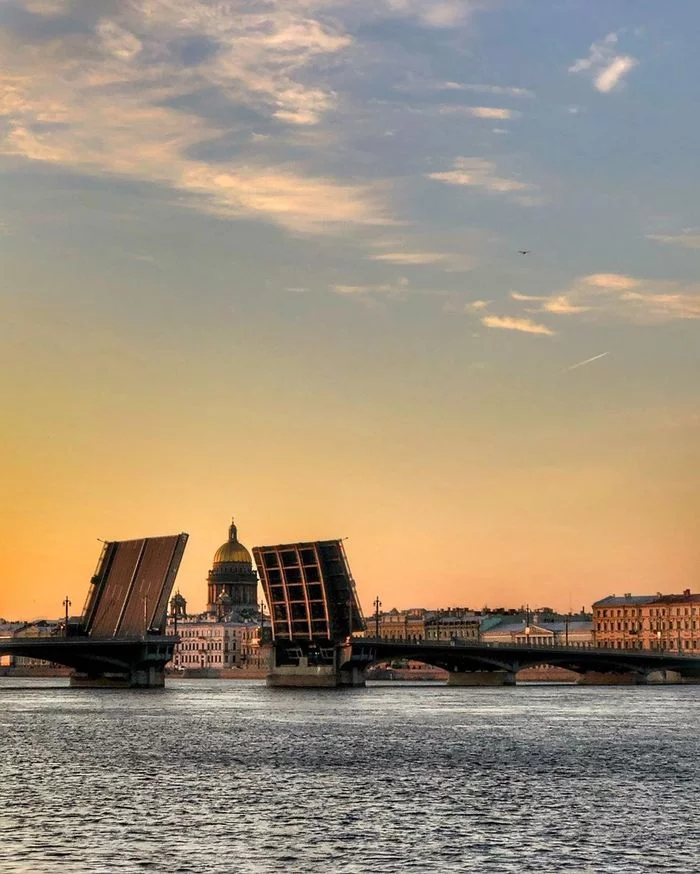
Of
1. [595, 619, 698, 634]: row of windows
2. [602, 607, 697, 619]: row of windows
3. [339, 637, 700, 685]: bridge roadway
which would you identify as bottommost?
[339, 637, 700, 685]: bridge roadway

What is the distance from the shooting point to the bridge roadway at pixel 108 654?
276 feet

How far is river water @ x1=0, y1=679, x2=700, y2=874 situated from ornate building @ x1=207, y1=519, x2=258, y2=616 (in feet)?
401

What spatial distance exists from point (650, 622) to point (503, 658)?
161 ft

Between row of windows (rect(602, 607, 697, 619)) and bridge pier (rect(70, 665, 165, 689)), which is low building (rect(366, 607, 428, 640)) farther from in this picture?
bridge pier (rect(70, 665, 165, 689))

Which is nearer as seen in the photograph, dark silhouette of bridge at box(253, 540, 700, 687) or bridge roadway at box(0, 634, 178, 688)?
dark silhouette of bridge at box(253, 540, 700, 687)

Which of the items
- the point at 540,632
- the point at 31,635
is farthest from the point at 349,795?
the point at 31,635

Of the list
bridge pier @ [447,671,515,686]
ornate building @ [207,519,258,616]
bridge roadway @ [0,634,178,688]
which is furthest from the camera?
ornate building @ [207,519,258,616]

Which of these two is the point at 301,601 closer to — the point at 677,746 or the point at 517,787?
the point at 677,746

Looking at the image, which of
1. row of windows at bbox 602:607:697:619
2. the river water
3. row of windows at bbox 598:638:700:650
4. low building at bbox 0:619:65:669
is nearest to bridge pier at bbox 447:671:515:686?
row of windows at bbox 598:638:700:650

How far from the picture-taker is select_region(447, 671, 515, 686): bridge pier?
98.5 m

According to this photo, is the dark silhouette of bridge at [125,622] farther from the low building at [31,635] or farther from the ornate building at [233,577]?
the ornate building at [233,577]

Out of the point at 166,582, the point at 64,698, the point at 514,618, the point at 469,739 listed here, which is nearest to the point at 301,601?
the point at 166,582

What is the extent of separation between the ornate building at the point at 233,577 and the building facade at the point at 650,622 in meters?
44.3

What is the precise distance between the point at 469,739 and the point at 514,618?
12324cm
